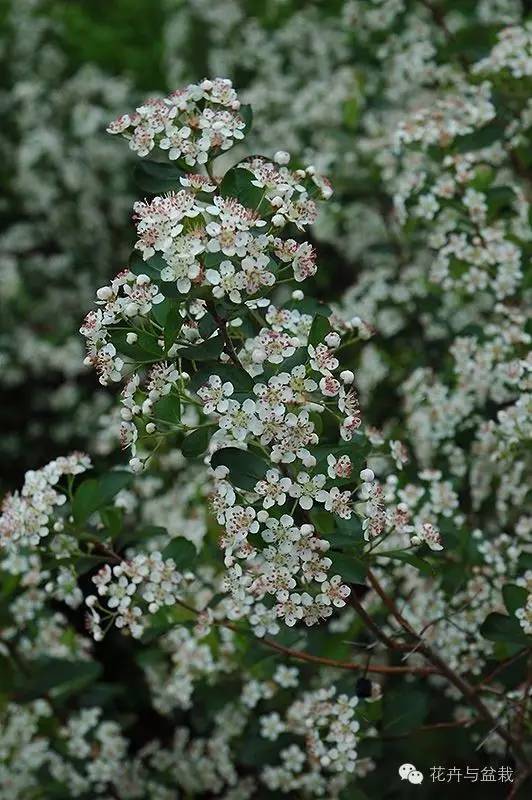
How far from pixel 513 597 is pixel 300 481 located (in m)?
0.61

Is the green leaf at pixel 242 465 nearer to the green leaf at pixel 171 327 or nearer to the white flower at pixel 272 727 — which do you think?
the green leaf at pixel 171 327

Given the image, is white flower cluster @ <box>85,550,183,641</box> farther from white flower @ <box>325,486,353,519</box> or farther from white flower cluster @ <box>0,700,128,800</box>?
white flower cluster @ <box>0,700,128,800</box>

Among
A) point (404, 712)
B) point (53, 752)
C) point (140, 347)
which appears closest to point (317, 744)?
point (404, 712)

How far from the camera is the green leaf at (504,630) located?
6.92ft

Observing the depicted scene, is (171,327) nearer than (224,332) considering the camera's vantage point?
Yes

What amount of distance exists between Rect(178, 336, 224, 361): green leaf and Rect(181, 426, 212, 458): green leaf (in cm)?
12

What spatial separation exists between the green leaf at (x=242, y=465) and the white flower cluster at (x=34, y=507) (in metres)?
0.52

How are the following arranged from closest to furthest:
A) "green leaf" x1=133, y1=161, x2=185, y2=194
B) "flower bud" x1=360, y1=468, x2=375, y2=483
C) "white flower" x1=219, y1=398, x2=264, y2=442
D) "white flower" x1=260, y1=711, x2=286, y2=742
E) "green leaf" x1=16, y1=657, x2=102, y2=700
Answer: "white flower" x1=219, y1=398, x2=264, y2=442, "flower bud" x1=360, y1=468, x2=375, y2=483, "green leaf" x1=133, y1=161, x2=185, y2=194, "white flower" x1=260, y1=711, x2=286, y2=742, "green leaf" x1=16, y1=657, x2=102, y2=700

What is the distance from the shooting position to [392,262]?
400cm

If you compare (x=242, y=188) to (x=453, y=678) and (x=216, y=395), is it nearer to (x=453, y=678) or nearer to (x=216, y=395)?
(x=216, y=395)

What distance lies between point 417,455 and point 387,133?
121 cm

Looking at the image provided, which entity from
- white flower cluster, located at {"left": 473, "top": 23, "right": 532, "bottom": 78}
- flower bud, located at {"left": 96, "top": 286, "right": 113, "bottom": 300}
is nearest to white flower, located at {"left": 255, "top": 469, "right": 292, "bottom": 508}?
flower bud, located at {"left": 96, "top": 286, "right": 113, "bottom": 300}

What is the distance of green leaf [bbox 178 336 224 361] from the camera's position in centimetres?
183

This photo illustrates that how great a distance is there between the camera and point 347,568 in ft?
6.08
